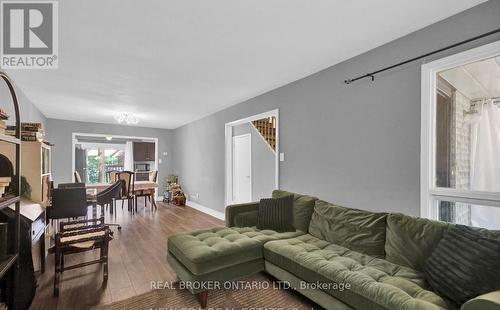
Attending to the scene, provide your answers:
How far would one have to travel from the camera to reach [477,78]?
1.96 meters

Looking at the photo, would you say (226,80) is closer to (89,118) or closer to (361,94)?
(361,94)

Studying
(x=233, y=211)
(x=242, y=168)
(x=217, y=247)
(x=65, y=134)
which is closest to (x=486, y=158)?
(x=217, y=247)

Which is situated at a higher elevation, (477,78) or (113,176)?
(477,78)

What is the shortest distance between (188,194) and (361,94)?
550 centimetres

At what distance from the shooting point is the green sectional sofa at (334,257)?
1.56m

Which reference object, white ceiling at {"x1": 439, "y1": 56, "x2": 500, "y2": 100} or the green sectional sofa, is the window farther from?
the green sectional sofa

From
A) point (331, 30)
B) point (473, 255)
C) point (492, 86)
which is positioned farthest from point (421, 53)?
point (473, 255)

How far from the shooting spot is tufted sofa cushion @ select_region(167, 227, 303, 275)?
2.03 metres

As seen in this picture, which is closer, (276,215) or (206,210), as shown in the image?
(276,215)

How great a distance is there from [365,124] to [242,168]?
3.30m

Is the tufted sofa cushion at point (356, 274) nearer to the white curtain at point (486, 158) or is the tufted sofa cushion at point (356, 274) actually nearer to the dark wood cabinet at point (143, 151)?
the white curtain at point (486, 158)

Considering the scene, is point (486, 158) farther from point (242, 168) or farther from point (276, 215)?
point (242, 168)

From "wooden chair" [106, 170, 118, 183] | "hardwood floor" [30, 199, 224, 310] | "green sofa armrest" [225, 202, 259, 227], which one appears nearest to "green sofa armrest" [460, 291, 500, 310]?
"green sofa armrest" [225, 202, 259, 227]

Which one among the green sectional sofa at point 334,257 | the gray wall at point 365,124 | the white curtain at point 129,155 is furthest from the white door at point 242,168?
the white curtain at point 129,155
